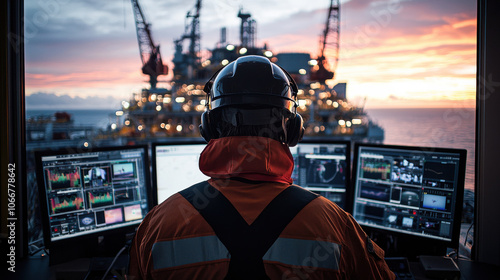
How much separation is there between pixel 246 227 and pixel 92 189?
1.13m

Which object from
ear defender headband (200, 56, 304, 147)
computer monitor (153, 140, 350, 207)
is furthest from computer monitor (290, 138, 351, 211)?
ear defender headband (200, 56, 304, 147)

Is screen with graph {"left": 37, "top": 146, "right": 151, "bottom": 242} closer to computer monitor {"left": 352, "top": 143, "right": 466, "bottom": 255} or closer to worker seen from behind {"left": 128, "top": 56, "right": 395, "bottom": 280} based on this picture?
worker seen from behind {"left": 128, "top": 56, "right": 395, "bottom": 280}

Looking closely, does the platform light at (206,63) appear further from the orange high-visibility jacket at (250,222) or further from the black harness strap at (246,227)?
the black harness strap at (246,227)

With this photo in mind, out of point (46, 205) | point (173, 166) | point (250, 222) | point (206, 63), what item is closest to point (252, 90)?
point (250, 222)

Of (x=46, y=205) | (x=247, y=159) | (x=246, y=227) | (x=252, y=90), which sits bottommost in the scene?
(x=46, y=205)

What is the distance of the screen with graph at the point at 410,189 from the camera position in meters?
1.44

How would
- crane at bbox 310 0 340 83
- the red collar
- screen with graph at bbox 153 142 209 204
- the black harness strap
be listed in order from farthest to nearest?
crane at bbox 310 0 340 83 → screen with graph at bbox 153 142 209 204 → the red collar → the black harness strap

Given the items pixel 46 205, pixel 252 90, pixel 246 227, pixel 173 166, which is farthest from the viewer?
pixel 173 166

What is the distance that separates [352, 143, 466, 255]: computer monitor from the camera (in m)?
1.44

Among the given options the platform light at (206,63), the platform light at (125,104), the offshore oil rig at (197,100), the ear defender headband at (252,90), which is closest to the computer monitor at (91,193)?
the ear defender headband at (252,90)

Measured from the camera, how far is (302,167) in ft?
5.90

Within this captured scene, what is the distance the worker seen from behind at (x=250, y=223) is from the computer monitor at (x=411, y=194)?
2.62 feet

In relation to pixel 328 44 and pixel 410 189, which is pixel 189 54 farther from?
pixel 410 189

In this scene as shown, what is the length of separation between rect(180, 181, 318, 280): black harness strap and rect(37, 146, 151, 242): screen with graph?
3.14ft
